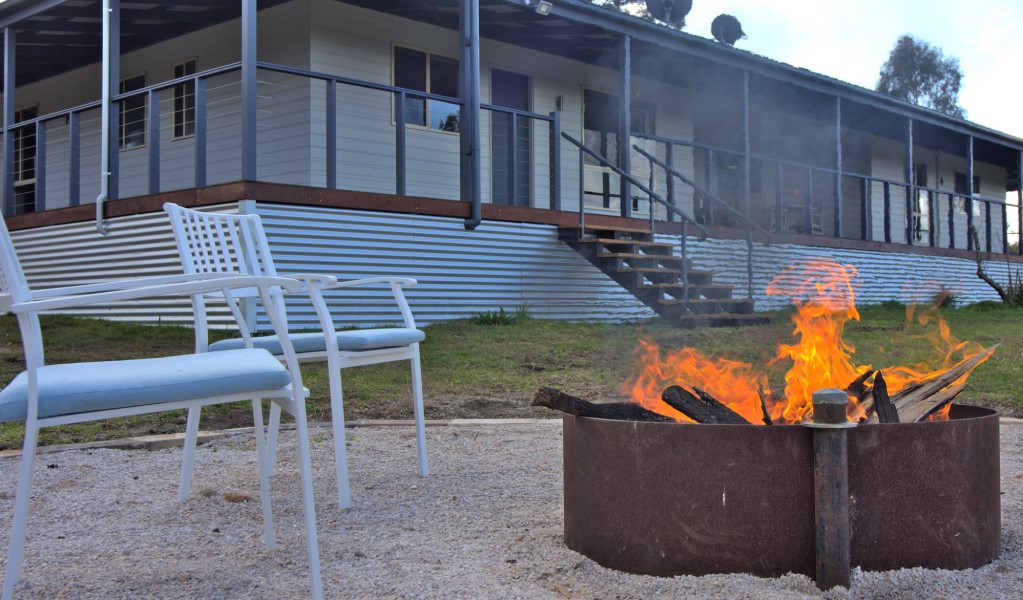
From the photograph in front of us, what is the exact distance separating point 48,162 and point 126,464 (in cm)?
1032

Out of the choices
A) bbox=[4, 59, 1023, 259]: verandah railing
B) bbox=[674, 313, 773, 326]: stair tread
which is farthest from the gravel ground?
bbox=[674, 313, 773, 326]: stair tread

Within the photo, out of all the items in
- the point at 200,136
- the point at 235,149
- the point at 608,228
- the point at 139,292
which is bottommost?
the point at 139,292

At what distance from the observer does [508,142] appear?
439 inches

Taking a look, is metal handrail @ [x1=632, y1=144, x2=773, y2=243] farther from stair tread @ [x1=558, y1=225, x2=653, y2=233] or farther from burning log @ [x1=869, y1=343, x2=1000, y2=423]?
burning log @ [x1=869, y1=343, x2=1000, y2=423]

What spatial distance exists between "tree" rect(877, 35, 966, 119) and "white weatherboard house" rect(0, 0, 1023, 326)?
28.4 metres

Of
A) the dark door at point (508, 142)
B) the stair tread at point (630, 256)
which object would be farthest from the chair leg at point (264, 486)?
the dark door at point (508, 142)

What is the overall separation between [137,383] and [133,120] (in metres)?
10.7

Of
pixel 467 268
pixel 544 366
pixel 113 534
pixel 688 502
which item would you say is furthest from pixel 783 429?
pixel 467 268

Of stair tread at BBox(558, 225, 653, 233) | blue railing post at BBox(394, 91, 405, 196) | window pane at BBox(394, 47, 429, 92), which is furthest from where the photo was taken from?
window pane at BBox(394, 47, 429, 92)

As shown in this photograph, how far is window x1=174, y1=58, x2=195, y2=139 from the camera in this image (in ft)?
35.1

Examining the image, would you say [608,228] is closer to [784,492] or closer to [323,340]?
[323,340]

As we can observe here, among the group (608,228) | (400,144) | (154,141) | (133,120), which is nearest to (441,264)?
(400,144)

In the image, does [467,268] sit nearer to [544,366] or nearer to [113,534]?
[544,366]

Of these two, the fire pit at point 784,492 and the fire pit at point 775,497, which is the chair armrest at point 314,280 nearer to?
the fire pit at point 784,492
